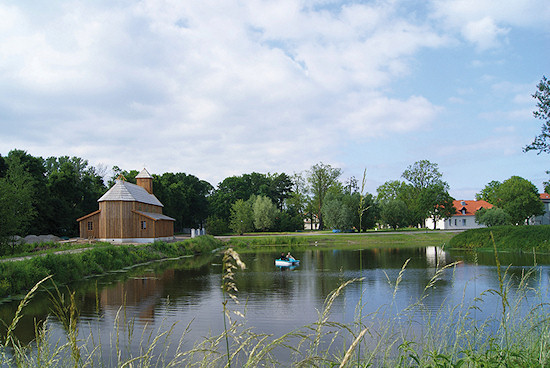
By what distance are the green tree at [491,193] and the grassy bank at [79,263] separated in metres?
58.1

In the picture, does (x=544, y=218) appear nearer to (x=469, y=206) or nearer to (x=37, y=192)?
(x=469, y=206)

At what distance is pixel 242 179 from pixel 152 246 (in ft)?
168

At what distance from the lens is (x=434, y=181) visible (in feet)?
244

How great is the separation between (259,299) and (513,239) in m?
26.6

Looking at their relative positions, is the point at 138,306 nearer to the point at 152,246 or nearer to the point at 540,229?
the point at 152,246

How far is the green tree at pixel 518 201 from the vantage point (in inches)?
2660

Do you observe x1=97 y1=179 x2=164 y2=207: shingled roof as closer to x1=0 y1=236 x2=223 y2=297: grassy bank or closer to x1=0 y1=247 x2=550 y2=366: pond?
x1=0 y1=236 x2=223 y2=297: grassy bank

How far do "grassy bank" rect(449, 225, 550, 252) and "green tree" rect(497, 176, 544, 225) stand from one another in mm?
34085

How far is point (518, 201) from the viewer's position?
68312 millimetres

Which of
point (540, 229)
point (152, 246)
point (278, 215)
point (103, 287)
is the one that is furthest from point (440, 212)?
point (103, 287)

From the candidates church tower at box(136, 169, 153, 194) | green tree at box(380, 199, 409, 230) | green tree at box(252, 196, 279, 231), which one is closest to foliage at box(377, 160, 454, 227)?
green tree at box(380, 199, 409, 230)

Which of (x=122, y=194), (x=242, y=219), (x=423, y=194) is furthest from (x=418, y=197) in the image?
(x=122, y=194)

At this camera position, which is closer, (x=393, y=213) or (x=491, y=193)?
(x=393, y=213)

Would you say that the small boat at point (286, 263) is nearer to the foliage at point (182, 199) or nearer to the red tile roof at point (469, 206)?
the foliage at point (182, 199)
